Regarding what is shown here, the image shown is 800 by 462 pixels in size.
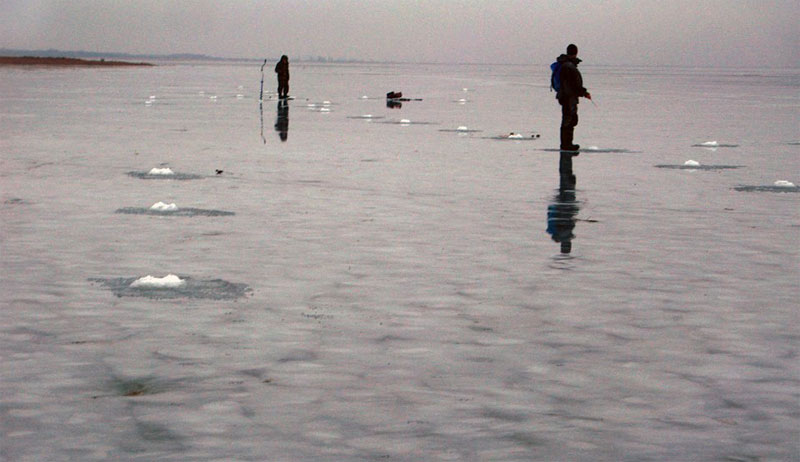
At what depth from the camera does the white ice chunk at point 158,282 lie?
970 centimetres

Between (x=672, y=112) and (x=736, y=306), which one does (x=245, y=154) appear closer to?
(x=736, y=306)

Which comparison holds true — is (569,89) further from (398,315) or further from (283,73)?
(283,73)

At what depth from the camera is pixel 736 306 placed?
932cm

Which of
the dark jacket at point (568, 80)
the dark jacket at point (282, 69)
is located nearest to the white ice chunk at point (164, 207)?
the dark jacket at point (568, 80)

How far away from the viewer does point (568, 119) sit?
25016 millimetres

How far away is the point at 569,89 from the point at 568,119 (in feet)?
1.96

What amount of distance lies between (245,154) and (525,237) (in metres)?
11.4

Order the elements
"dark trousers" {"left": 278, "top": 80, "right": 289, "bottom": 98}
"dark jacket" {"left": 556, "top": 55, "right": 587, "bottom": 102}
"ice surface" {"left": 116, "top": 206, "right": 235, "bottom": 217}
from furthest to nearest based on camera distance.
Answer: "dark trousers" {"left": 278, "top": 80, "right": 289, "bottom": 98}
"dark jacket" {"left": 556, "top": 55, "right": 587, "bottom": 102}
"ice surface" {"left": 116, "top": 206, "right": 235, "bottom": 217}

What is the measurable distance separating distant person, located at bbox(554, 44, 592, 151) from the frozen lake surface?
471 cm

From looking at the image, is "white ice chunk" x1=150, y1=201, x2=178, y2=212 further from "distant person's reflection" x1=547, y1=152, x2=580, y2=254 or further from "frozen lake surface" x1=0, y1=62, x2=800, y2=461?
"distant person's reflection" x1=547, y1=152, x2=580, y2=254

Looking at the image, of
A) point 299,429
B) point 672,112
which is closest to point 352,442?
point 299,429

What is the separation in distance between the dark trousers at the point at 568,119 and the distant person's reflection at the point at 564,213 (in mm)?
4599

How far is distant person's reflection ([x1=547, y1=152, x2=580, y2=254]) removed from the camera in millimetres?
12648

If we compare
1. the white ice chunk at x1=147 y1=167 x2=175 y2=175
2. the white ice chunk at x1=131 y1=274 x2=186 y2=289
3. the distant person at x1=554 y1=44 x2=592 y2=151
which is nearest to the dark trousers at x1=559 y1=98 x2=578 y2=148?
the distant person at x1=554 y1=44 x2=592 y2=151
